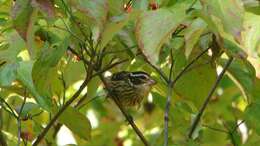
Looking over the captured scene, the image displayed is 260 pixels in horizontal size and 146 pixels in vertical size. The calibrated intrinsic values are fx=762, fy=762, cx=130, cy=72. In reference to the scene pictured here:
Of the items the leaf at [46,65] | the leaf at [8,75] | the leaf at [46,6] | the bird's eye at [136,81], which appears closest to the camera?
the leaf at [46,6]

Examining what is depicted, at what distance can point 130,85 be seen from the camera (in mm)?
4074

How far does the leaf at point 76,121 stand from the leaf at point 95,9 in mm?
917

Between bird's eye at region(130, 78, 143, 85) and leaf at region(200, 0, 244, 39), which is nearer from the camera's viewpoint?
leaf at region(200, 0, 244, 39)

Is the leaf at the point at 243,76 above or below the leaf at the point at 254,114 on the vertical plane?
above

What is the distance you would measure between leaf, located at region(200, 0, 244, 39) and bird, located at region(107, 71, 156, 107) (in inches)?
57.6

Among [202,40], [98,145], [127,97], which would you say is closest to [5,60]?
[202,40]

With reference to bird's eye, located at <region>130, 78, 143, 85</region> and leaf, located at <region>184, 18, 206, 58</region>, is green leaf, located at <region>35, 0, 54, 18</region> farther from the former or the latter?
bird's eye, located at <region>130, 78, 143, 85</region>

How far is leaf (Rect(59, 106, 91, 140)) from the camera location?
10.1ft

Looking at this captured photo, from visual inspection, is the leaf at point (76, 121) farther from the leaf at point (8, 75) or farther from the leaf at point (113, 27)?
the leaf at point (113, 27)

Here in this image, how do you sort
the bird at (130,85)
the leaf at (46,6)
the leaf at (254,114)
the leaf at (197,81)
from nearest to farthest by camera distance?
1. the leaf at (46,6)
2. the leaf at (197,81)
3. the leaf at (254,114)
4. the bird at (130,85)

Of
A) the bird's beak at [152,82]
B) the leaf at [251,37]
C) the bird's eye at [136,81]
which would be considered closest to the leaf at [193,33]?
the leaf at [251,37]

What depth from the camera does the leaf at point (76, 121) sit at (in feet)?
10.1

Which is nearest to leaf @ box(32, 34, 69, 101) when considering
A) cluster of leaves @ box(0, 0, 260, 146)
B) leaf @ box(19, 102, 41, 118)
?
cluster of leaves @ box(0, 0, 260, 146)

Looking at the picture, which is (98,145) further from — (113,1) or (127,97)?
(113,1)
